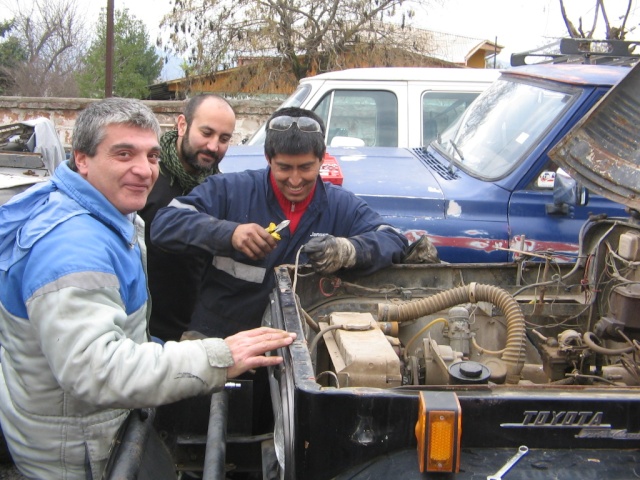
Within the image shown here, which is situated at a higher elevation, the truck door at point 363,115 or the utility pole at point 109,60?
the utility pole at point 109,60

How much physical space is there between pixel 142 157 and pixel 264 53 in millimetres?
18441

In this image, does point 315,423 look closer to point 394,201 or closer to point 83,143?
point 83,143

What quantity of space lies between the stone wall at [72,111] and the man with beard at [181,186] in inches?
384

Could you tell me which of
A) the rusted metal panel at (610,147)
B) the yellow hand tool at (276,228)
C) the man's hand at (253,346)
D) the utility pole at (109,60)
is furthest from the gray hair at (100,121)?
the utility pole at (109,60)

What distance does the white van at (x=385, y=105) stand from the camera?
689 centimetres

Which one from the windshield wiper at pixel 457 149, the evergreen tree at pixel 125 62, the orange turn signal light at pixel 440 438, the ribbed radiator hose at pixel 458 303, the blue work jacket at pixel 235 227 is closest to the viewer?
the orange turn signal light at pixel 440 438

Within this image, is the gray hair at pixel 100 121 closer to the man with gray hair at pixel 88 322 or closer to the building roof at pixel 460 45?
the man with gray hair at pixel 88 322

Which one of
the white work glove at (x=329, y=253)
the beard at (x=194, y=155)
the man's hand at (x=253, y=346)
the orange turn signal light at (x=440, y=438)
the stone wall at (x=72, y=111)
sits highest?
the stone wall at (x=72, y=111)

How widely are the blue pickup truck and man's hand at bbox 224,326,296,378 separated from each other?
8.49 ft

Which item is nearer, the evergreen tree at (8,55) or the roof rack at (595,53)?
the roof rack at (595,53)

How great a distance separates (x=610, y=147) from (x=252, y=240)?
1.56m

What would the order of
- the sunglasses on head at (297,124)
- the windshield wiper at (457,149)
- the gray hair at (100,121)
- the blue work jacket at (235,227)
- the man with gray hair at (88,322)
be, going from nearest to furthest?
the man with gray hair at (88,322) < the gray hair at (100,121) < the blue work jacket at (235,227) < the sunglasses on head at (297,124) < the windshield wiper at (457,149)

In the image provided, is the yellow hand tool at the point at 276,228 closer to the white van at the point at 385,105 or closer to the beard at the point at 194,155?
the beard at the point at 194,155

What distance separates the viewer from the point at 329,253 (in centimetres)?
286
